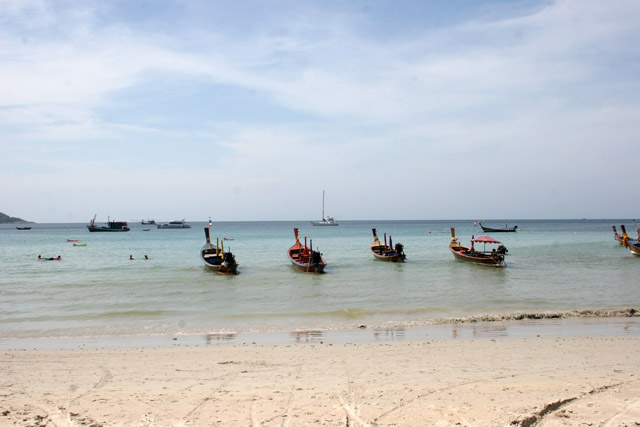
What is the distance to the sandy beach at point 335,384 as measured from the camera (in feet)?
20.5

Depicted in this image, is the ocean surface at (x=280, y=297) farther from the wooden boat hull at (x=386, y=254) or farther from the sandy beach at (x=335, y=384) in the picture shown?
the sandy beach at (x=335, y=384)

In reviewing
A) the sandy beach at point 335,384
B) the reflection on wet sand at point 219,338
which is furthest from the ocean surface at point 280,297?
the sandy beach at point 335,384

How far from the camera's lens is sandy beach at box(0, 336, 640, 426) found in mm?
6247

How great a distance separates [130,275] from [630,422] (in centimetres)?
2758

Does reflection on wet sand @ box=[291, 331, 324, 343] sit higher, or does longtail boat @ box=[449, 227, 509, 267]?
longtail boat @ box=[449, 227, 509, 267]

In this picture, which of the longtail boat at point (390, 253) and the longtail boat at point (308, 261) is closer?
the longtail boat at point (308, 261)

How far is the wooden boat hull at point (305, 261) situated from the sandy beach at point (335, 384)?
17.2 meters

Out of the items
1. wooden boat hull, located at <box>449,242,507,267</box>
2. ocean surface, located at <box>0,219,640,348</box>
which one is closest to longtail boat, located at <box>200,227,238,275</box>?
ocean surface, located at <box>0,219,640,348</box>

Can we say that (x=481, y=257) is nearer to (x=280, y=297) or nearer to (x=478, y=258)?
A: (x=478, y=258)

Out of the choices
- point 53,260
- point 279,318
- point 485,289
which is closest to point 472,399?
point 279,318

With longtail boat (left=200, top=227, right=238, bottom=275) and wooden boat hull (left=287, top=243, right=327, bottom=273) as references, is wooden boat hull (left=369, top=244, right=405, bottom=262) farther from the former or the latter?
longtail boat (left=200, top=227, right=238, bottom=275)

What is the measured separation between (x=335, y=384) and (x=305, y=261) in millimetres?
22495

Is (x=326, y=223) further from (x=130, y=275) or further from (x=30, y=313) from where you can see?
(x=30, y=313)

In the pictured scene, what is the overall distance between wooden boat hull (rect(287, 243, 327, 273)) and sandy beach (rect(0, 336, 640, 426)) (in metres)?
17.2
